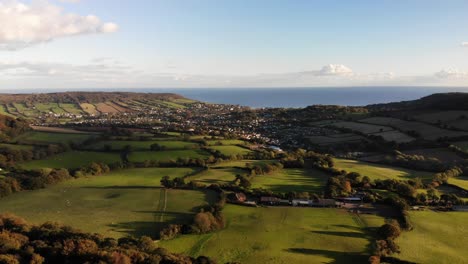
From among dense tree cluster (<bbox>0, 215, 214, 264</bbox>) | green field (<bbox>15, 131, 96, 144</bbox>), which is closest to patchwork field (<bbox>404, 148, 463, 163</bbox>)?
dense tree cluster (<bbox>0, 215, 214, 264</bbox>)

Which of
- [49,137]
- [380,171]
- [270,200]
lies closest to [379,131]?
[380,171]

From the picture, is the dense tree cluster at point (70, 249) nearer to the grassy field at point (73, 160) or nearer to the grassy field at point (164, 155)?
the grassy field at point (73, 160)

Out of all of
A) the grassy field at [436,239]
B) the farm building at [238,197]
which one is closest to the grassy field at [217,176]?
the farm building at [238,197]

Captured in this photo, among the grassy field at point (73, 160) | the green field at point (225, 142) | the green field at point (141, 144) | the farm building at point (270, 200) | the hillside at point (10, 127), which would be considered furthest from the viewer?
the green field at point (225, 142)

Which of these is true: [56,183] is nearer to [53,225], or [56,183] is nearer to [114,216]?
[114,216]

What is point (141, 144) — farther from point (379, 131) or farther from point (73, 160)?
point (379, 131)

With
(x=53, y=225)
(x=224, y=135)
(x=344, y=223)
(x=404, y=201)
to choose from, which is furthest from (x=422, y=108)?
(x=53, y=225)

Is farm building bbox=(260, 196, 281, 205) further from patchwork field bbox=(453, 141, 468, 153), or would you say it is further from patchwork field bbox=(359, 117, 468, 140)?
patchwork field bbox=(359, 117, 468, 140)
